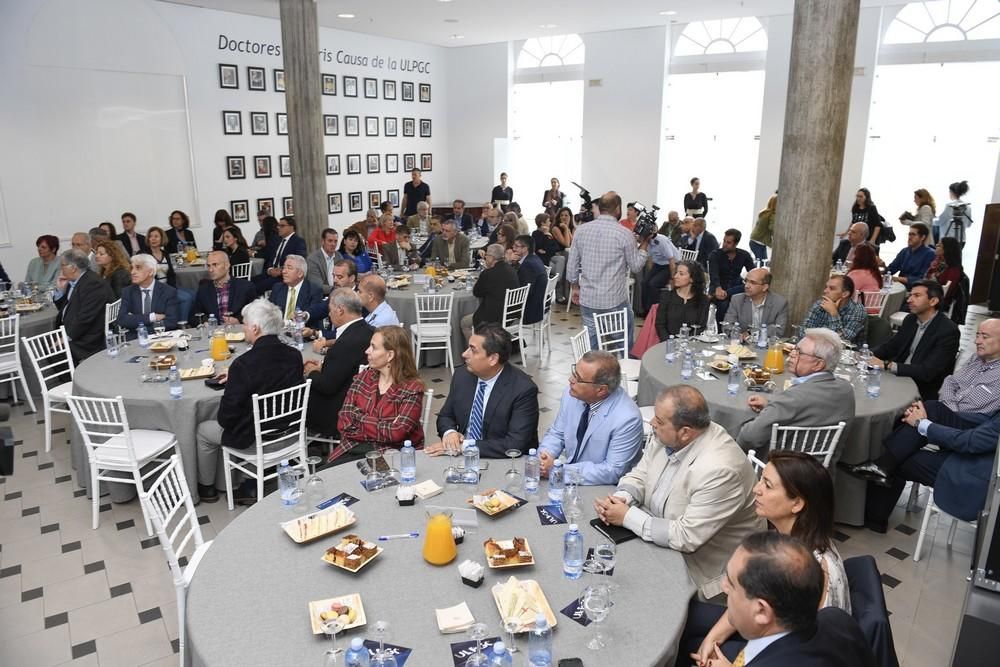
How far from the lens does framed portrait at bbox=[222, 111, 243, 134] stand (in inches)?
495

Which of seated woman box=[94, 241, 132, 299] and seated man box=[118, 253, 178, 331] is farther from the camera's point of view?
seated woman box=[94, 241, 132, 299]

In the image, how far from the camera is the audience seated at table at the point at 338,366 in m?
4.86

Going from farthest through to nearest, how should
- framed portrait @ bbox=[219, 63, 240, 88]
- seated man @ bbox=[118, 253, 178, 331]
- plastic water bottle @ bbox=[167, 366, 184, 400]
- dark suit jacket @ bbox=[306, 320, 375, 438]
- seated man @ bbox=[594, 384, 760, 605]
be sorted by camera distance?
framed portrait @ bbox=[219, 63, 240, 88] → seated man @ bbox=[118, 253, 178, 331] → dark suit jacket @ bbox=[306, 320, 375, 438] → plastic water bottle @ bbox=[167, 366, 184, 400] → seated man @ bbox=[594, 384, 760, 605]

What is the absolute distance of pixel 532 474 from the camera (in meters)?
3.32

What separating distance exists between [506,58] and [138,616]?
1520 centimetres

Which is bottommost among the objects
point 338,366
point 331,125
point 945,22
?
point 338,366

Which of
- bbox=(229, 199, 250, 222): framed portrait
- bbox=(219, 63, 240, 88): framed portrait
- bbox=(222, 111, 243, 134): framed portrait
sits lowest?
bbox=(229, 199, 250, 222): framed portrait

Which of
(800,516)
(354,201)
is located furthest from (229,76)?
(800,516)

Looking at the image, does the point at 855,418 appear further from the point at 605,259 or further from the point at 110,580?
the point at 110,580

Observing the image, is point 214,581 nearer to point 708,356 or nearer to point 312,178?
point 708,356

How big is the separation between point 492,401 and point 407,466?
2.50 feet

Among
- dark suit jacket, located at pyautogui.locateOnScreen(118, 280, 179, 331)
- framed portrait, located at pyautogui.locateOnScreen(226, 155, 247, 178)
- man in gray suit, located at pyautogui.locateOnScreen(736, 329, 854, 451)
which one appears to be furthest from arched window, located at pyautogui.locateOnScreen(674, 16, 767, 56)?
dark suit jacket, located at pyautogui.locateOnScreen(118, 280, 179, 331)

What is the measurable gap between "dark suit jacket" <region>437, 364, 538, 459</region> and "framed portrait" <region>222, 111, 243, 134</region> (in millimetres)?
10513

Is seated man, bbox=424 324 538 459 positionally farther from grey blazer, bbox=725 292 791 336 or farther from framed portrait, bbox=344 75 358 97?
framed portrait, bbox=344 75 358 97
